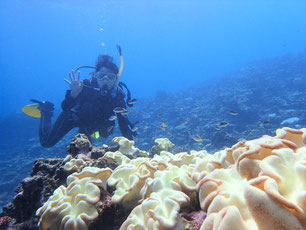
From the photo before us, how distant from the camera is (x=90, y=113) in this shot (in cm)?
765

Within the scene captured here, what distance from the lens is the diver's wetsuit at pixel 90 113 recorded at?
7.52m

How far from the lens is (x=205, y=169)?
211 cm

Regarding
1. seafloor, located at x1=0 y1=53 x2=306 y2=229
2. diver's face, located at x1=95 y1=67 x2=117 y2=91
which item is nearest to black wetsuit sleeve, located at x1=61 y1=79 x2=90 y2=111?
diver's face, located at x1=95 y1=67 x2=117 y2=91

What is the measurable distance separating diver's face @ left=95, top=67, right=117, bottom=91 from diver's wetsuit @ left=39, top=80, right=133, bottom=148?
0.32 m

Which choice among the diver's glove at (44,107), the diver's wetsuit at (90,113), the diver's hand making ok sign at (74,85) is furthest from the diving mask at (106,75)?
the diver's glove at (44,107)

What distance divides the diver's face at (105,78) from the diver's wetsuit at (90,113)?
1.06 ft

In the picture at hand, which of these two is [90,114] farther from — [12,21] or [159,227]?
[12,21]

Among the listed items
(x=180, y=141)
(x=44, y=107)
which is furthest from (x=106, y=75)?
(x=180, y=141)

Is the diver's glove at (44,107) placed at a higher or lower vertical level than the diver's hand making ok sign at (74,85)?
lower

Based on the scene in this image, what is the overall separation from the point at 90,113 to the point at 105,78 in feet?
5.56

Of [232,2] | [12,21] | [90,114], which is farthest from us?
[232,2]

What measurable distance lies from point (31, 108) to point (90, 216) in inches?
383

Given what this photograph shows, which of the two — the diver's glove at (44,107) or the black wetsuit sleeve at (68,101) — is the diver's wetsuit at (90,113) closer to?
the black wetsuit sleeve at (68,101)

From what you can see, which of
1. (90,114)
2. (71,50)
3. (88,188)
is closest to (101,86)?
(90,114)
